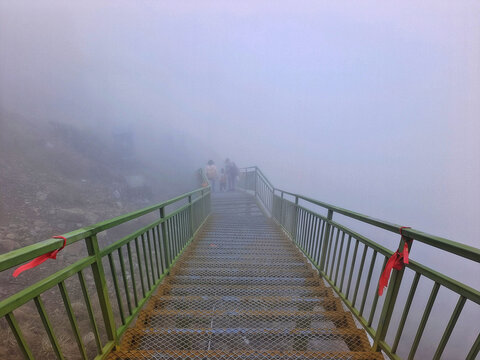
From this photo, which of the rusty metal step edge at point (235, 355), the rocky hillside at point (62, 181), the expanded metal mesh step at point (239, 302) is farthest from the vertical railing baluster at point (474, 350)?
the rocky hillside at point (62, 181)

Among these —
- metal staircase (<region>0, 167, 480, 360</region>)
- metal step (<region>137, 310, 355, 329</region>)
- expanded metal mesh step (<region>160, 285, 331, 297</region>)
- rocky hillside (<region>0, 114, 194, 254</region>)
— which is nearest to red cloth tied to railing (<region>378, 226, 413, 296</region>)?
metal staircase (<region>0, 167, 480, 360</region>)

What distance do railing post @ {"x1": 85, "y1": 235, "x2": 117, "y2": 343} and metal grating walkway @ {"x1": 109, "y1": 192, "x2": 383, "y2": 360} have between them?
0.22 metres

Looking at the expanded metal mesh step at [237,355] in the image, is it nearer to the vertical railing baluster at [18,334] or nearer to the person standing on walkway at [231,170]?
the vertical railing baluster at [18,334]

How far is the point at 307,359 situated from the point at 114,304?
8.07 meters

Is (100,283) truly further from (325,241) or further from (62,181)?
(62,181)

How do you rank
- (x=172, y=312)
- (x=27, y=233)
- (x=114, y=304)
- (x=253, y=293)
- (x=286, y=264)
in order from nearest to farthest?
(x=172, y=312), (x=253, y=293), (x=286, y=264), (x=114, y=304), (x=27, y=233)

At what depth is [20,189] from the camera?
34.2 ft

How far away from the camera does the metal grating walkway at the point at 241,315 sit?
70.2 inches

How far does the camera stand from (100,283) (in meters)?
1.63

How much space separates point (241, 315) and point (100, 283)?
1450 mm

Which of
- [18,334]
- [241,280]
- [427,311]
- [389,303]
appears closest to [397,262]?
[427,311]

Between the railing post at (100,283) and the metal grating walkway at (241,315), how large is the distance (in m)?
0.22

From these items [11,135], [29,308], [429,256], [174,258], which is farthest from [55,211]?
[429,256]

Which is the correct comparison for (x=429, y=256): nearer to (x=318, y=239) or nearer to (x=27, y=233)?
(x=318, y=239)
